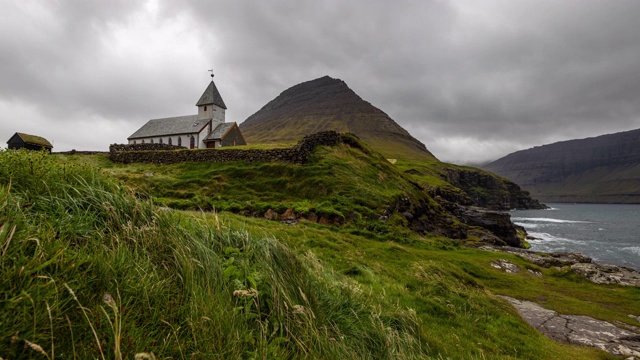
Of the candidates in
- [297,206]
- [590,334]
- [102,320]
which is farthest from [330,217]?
[102,320]

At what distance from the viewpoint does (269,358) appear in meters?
3.35

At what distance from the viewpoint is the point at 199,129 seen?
219ft

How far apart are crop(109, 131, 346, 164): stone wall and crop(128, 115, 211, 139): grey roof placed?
1116 inches

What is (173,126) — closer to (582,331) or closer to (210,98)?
(210,98)

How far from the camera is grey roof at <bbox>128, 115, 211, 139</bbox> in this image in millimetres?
68125

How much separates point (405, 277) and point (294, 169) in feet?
63.4

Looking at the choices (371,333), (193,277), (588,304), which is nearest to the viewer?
(193,277)

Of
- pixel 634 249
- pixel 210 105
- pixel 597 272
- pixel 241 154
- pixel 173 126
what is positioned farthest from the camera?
pixel 173 126

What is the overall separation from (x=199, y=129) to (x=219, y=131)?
5.46 m

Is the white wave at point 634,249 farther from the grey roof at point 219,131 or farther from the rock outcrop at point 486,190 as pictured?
the rock outcrop at point 486,190

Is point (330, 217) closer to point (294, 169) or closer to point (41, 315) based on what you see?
point (294, 169)

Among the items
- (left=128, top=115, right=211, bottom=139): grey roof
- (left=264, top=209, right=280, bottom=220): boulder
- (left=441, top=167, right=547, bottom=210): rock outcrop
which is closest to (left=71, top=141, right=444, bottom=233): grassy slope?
(left=264, top=209, right=280, bottom=220): boulder

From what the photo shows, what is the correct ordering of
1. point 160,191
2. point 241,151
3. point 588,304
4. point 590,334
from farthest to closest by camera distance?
point 241,151 < point 160,191 < point 588,304 < point 590,334

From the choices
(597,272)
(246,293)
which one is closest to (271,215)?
(246,293)
